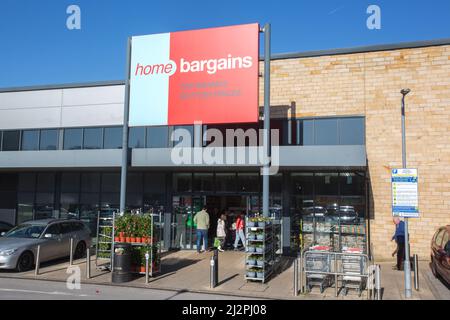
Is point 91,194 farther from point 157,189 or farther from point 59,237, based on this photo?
point 59,237

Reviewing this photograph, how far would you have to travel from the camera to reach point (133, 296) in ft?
31.0

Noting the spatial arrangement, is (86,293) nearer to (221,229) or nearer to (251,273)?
(251,273)

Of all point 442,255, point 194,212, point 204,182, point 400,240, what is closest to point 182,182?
point 204,182

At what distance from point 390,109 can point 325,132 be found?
2.48 m

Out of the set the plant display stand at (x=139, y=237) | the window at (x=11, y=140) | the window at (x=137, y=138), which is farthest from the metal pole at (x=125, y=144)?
the window at (x=11, y=140)

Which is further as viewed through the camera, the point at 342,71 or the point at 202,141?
the point at 202,141

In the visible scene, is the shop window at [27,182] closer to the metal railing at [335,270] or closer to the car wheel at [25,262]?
the car wheel at [25,262]

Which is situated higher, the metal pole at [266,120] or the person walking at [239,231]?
the metal pole at [266,120]

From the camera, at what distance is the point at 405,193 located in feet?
32.7

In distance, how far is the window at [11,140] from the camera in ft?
66.1

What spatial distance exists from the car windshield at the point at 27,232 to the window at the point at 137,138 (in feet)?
18.3
